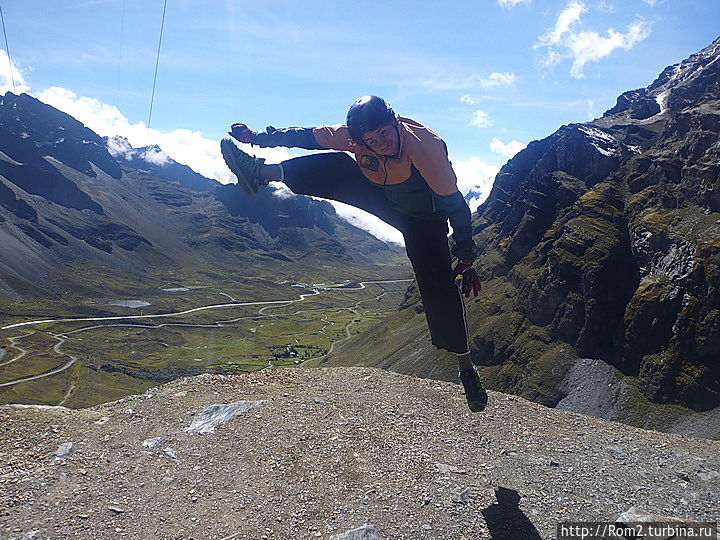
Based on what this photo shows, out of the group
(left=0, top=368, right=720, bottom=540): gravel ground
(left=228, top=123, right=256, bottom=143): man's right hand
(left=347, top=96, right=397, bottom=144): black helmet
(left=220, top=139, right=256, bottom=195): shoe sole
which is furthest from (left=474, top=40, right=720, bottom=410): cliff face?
(left=228, top=123, right=256, bottom=143): man's right hand

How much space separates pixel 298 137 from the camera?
9.66m

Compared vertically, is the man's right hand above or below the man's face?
above

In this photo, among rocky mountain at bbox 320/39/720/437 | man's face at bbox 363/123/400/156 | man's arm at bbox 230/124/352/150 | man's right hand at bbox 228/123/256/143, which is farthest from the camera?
rocky mountain at bbox 320/39/720/437

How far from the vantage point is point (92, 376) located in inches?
5335

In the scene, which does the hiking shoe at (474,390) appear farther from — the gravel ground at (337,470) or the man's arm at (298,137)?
the man's arm at (298,137)

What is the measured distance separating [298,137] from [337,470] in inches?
285

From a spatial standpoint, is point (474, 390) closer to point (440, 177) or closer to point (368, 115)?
point (440, 177)

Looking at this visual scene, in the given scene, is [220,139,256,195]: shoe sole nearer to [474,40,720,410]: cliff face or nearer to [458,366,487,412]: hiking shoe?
[458,366,487,412]: hiking shoe

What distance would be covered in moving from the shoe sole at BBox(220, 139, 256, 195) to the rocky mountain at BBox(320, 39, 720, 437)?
3563 inches

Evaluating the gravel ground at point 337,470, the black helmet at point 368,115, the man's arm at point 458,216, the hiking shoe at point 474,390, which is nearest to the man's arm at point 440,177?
the man's arm at point 458,216

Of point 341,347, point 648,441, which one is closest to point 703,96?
point 341,347

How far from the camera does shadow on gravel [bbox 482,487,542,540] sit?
830 cm

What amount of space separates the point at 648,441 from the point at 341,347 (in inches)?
6600

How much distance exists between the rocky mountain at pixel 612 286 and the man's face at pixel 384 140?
295 ft
